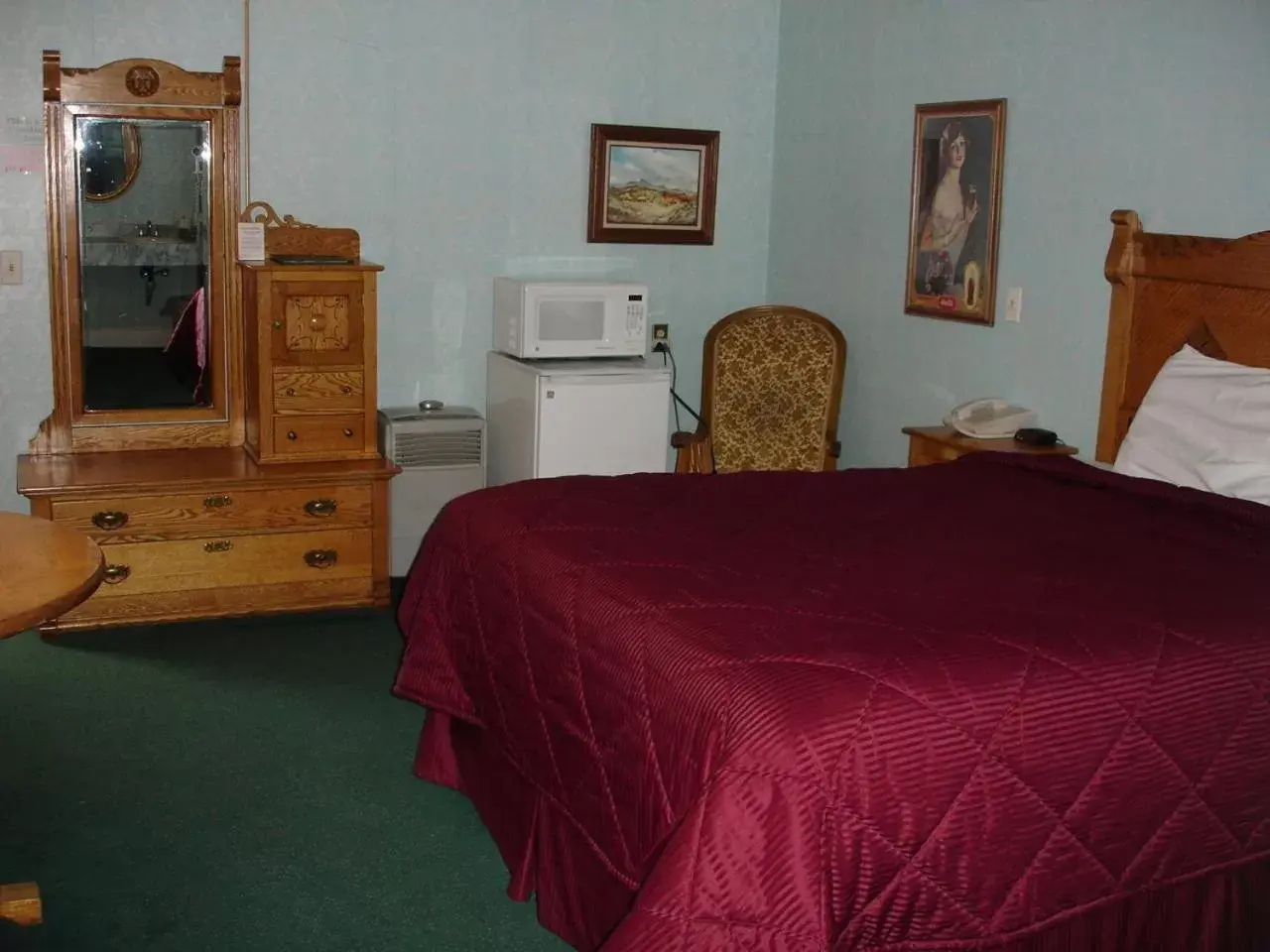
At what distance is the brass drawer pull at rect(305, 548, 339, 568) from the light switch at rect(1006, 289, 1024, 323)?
2424 millimetres

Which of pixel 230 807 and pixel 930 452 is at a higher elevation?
pixel 930 452

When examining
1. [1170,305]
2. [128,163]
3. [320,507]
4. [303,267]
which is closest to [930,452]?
[1170,305]

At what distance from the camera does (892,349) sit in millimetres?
5008

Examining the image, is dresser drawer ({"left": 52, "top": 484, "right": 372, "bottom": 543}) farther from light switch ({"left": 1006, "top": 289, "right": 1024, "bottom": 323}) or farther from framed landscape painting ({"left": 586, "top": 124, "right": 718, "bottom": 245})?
light switch ({"left": 1006, "top": 289, "right": 1024, "bottom": 323})

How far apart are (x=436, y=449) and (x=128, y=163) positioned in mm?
1468

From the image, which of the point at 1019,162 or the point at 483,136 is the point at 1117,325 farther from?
the point at 483,136

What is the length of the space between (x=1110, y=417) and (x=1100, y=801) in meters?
2.11

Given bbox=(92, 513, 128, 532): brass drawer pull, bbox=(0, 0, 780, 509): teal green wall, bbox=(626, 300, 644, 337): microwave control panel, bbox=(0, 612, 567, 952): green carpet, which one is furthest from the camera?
bbox=(626, 300, 644, 337): microwave control panel

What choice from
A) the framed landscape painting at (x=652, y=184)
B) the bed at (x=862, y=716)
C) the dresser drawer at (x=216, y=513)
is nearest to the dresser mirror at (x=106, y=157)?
the dresser drawer at (x=216, y=513)

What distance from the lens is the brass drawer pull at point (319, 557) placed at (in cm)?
455

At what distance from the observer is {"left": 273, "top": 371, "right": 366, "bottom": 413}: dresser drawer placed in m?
4.58

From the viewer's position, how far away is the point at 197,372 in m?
4.83

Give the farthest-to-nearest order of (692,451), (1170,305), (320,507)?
1. (692,451)
2. (320,507)
3. (1170,305)

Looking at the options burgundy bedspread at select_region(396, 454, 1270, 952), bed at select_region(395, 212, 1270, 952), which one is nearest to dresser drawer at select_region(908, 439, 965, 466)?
bed at select_region(395, 212, 1270, 952)
